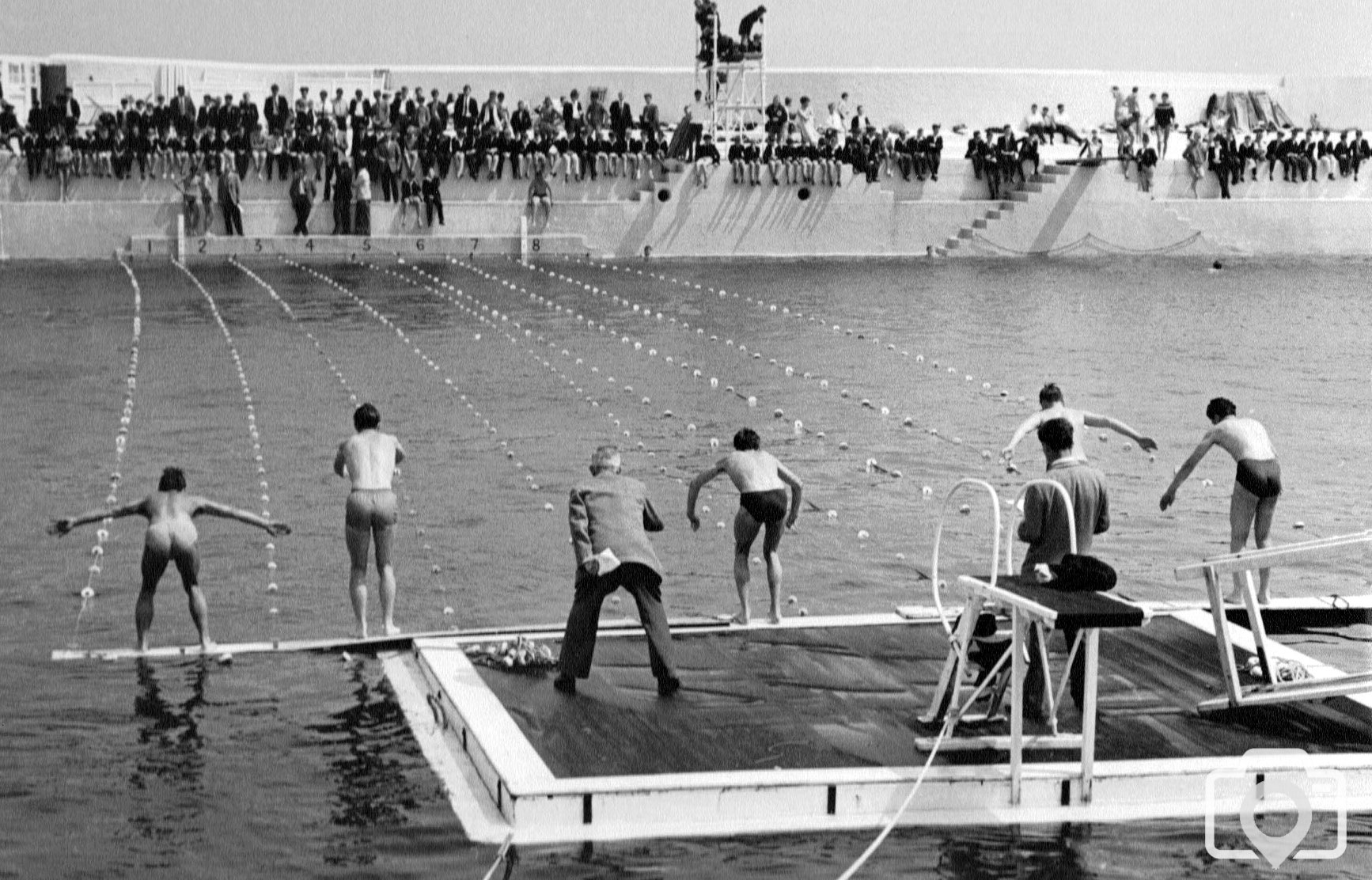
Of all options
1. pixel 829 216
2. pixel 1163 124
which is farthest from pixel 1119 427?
pixel 1163 124

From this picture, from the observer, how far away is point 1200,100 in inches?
2530

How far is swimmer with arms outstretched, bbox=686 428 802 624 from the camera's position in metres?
14.5

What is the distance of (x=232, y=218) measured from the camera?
45.5 m

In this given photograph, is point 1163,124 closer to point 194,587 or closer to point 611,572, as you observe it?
point 194,587

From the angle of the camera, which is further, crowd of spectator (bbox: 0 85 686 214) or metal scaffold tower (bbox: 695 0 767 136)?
metal scaffold tower (bbox: 695 0 767 136)

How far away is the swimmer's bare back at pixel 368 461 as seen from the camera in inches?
580

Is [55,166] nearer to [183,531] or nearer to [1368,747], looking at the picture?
[183,531]

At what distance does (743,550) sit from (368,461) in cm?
265

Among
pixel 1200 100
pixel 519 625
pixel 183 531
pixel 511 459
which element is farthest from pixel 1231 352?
pixel 1200 100

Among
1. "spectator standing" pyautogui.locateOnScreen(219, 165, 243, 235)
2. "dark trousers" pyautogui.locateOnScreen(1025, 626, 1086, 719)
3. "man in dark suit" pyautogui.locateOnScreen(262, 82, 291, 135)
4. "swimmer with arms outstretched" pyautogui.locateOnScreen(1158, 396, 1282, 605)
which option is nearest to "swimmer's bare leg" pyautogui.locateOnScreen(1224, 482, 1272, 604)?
"swimmer with arms outstretched" pyautogui.locateOnScreen(1158, 396, 1282, 605)

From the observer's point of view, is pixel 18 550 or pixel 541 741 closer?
pixel 541 741

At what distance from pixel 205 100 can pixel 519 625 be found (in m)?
33.9

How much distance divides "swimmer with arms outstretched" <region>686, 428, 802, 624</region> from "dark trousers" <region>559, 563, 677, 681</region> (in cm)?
164

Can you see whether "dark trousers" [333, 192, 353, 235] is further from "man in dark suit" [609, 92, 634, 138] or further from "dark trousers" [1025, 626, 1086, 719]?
"dark trousers" [1025, 626, 1086, 719]
